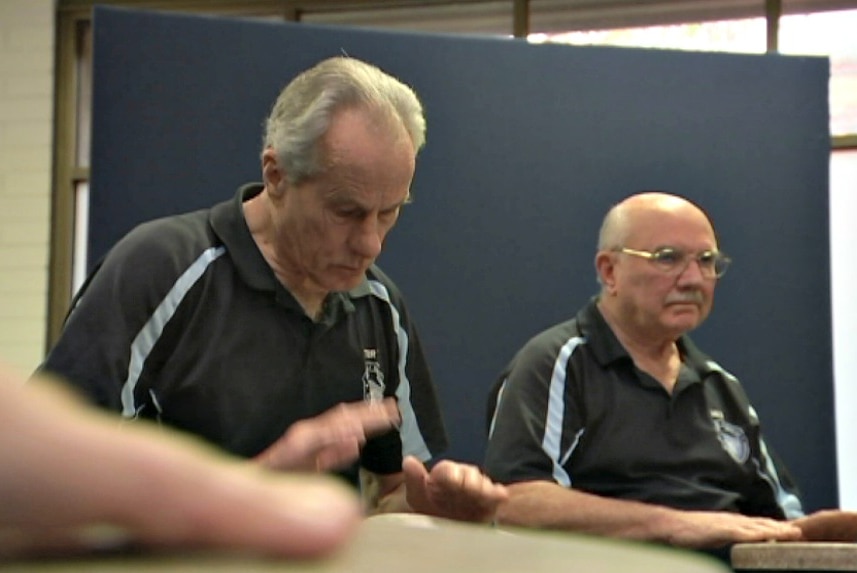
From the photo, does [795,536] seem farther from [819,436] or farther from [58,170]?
[58,170]

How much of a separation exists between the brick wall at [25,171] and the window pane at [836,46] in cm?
237

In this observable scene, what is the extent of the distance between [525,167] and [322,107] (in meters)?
0.84

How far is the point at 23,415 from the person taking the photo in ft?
0.91

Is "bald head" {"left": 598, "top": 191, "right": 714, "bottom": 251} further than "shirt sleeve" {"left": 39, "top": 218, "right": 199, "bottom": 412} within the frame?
Yes

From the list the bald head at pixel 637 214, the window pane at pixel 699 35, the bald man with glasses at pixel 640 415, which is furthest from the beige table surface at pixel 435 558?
the window pane at pixel 699 35

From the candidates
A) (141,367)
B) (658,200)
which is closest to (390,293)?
(141,367)

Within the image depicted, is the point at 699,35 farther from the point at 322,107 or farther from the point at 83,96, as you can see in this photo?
the point at 322,107

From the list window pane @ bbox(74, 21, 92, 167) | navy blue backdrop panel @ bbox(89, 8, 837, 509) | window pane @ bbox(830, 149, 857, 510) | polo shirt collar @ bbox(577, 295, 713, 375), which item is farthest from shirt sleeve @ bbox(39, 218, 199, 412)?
window pane @ bbox(74, 21, 92, 167)

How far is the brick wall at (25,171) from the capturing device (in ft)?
13.1

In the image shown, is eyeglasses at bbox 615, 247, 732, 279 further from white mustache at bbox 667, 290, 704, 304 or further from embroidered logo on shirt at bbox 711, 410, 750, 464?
embroidered logo on shirt at bbox 711, 410, 750, 464

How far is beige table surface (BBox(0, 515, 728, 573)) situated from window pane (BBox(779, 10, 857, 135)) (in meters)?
3.56

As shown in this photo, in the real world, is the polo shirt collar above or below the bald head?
below

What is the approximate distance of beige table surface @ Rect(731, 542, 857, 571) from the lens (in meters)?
1.48

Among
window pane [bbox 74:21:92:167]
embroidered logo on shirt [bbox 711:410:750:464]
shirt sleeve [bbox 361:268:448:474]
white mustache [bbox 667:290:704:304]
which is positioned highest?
window pane [bbox 74:21:92:167]
